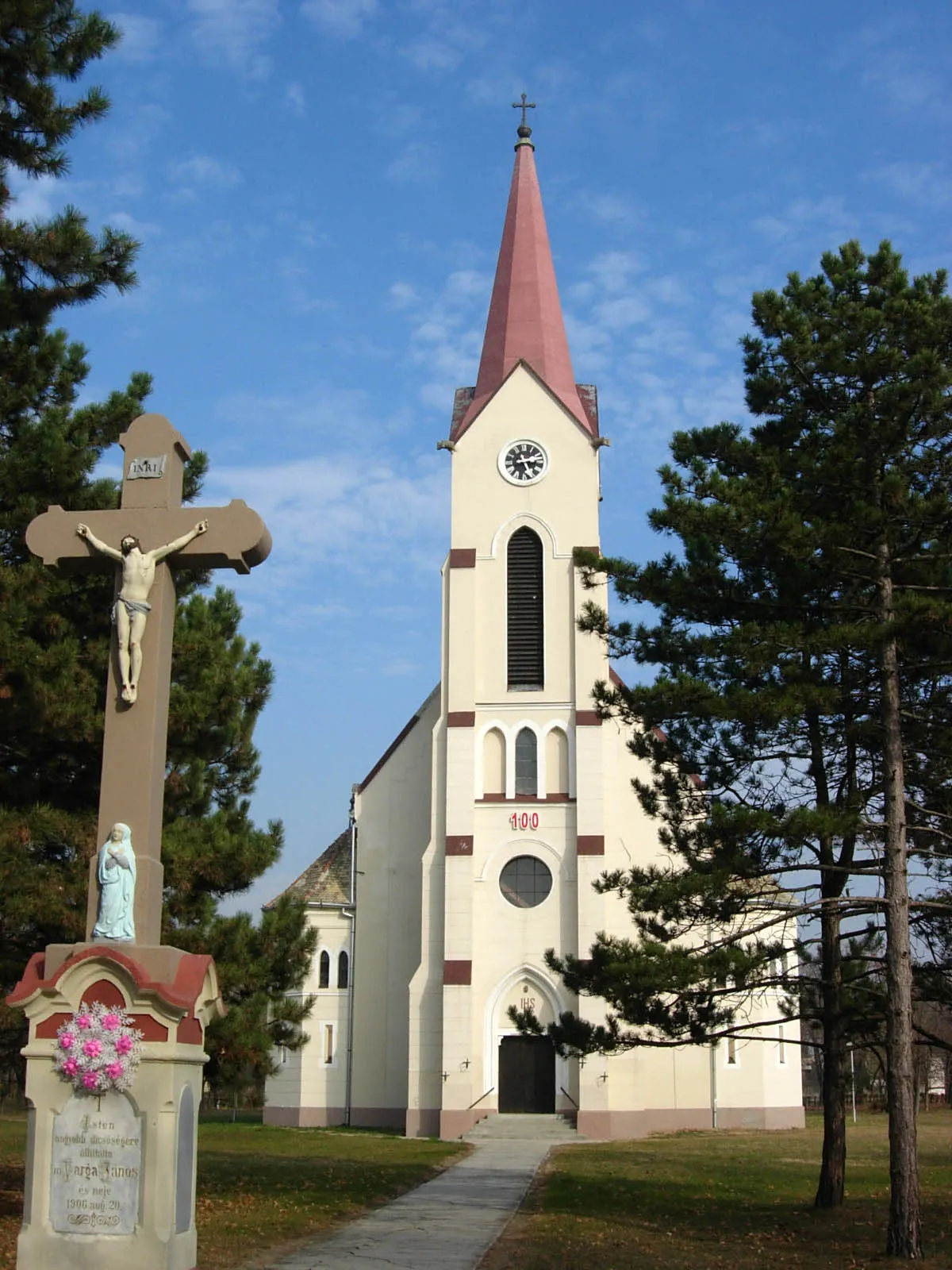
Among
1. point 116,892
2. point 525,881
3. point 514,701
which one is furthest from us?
point 514,701

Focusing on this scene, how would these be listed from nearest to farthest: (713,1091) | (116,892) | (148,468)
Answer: (116,892)
(148,468)
(713,1091)

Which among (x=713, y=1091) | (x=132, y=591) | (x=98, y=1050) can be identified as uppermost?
(x=132, y=591)

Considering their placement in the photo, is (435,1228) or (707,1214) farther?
(707,1214)

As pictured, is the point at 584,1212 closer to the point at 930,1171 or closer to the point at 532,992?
the point at 930,1171

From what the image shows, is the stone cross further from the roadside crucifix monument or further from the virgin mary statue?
the virgin mary statue

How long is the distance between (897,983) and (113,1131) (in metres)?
7.76

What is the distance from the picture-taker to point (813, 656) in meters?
14.4

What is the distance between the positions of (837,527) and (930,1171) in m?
13.4

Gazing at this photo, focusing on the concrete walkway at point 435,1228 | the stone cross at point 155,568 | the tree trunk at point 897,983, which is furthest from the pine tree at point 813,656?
the stone cross at point 155,568

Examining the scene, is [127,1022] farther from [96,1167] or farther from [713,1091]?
[713,1091]

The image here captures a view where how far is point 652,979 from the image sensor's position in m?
13.6

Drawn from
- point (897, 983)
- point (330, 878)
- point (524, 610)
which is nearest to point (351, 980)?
point (330, 878)

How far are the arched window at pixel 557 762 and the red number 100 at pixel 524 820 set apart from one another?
2.27ft

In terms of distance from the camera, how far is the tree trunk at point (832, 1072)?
16.1m
